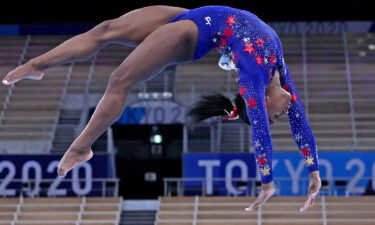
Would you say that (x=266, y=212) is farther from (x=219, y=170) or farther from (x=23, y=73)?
(x=23, y=73)

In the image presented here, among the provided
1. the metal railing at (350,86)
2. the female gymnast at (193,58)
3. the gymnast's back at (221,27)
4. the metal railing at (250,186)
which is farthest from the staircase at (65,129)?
the gymnast's back at (221,27)

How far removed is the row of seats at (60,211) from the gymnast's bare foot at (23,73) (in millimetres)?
6464

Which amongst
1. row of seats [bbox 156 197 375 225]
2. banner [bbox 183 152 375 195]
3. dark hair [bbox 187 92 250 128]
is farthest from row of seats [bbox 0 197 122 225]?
dark hair [bbox 187 92 250 128]

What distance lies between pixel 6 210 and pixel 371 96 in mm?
5557

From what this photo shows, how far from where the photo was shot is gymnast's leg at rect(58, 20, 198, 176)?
13.3 ft

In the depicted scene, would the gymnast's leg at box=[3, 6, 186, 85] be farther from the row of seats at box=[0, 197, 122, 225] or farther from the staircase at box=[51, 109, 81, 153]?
the staircase at box=[51, 109, 81, 153]

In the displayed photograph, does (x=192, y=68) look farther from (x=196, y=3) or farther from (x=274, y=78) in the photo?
(x=274, y=78)

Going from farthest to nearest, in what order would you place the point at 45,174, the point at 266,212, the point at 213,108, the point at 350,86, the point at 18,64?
the point at 18,64, the point at 350,86, the point at 45,174, the point at 266,212, the point at 213,108

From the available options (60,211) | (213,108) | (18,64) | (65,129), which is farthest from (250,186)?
(213,108)

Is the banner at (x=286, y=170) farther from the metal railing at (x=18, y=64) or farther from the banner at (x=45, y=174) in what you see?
the metal railing at (x=18, y=64)

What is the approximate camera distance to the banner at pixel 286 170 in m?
10.9

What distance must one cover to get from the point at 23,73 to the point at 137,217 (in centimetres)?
683

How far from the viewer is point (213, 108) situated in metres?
4.43

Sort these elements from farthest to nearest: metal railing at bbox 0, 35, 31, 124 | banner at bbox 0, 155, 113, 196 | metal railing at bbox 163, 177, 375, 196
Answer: metal railing at bbox 0, 35, 31, 124 < banner at bbox 0, 155, 113, 196 < metal railing at bbox 163, 177, 375, 196
